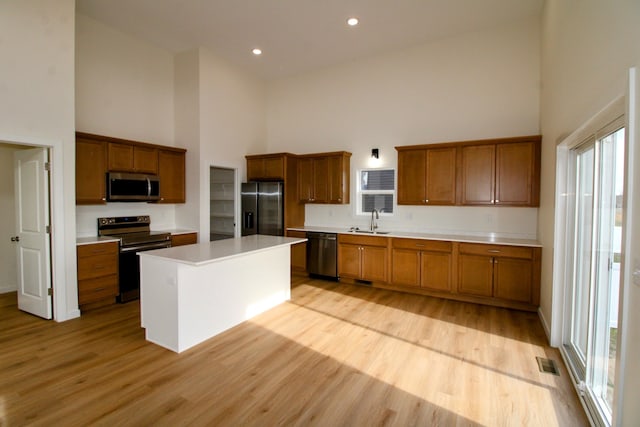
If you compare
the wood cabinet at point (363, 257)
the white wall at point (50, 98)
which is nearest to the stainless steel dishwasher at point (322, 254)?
the wood cabinet at point (363, 257)

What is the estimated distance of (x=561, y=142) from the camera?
9.61ft

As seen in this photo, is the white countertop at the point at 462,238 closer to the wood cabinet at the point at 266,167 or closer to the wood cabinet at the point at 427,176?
the wood cabinet at the point at 427,176

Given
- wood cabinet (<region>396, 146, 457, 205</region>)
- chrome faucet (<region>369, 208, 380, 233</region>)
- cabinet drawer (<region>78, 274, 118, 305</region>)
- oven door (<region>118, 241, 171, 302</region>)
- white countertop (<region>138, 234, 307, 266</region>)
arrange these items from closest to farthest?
white countertop (<region>138, 234, 307, 266</region>) → cabinet drawer (<region>78, 274, 118, 305</region>) → oven door (<region>118, 241, 171, 302</region>) → wood cabinet (<region>396, 146, 457, 205</region>) → chrome faucet (<region>369, 208, 380, 233</region>)

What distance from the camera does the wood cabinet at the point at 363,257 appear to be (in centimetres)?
504

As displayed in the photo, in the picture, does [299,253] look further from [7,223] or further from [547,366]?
[7,223]

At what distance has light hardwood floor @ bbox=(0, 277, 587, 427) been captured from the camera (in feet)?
7.06

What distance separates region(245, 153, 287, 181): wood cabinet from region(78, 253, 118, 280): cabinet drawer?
276cm

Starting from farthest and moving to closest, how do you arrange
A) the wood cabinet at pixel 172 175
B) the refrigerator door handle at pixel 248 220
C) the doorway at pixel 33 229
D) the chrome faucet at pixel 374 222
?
1. the refrigerator door handle at pixel 248 220
2. the chrome faucet at pixel 374 222
3. the wood cabinet at pixel 172 175
4. the doorway at pixel 33 229

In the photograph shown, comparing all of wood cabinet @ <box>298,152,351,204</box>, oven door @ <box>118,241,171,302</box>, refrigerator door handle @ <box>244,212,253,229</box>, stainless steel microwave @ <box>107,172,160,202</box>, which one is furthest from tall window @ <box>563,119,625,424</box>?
stainless steel microwave @ <box>107,172,160,202</box>

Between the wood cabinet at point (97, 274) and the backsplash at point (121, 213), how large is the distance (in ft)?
2.16

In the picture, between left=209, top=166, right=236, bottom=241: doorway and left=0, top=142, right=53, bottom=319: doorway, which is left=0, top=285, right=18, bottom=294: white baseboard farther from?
left=209, top=166, right=236, bottom=241: doorway

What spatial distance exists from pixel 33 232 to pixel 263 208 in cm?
321

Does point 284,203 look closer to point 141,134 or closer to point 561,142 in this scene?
A: point 141,134

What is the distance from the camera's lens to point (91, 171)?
428cm
